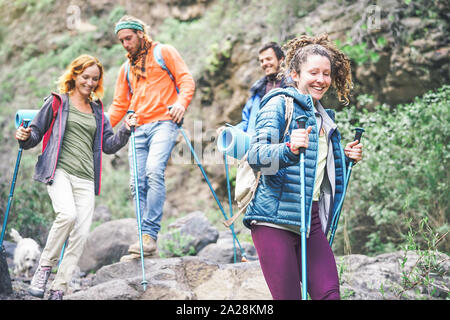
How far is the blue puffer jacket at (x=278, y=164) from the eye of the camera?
8.27 ft

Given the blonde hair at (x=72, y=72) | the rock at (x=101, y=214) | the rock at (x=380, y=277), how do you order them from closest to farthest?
the rock at (x=380, y=277) < the blonde hair at (x=72, y=72) < the rock at (x=101, y=214)

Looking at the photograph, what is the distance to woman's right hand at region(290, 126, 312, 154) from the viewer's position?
2.45 meters

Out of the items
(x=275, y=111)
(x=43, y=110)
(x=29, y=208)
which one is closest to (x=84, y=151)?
(x=43, y=110)

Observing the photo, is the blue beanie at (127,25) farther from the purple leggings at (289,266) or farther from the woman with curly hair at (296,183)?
the purple leggings at (289,266)

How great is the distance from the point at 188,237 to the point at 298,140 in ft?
16.1

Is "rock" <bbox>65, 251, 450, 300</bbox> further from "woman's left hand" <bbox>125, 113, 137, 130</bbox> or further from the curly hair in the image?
the curly hair

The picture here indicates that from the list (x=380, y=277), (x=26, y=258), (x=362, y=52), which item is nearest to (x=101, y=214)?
(x=26, y=258)

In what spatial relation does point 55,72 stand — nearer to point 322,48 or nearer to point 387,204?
point 387,204

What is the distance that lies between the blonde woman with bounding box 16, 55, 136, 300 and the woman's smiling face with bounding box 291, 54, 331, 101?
94.5 inches

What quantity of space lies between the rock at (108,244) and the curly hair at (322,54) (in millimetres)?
4223

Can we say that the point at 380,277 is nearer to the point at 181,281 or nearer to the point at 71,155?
the point at 181,281

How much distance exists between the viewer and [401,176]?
650cm

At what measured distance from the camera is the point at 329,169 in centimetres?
289

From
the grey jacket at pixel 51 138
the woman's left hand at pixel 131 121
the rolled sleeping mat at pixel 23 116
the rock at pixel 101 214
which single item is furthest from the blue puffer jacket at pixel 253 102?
the rock at pixel 101 214
